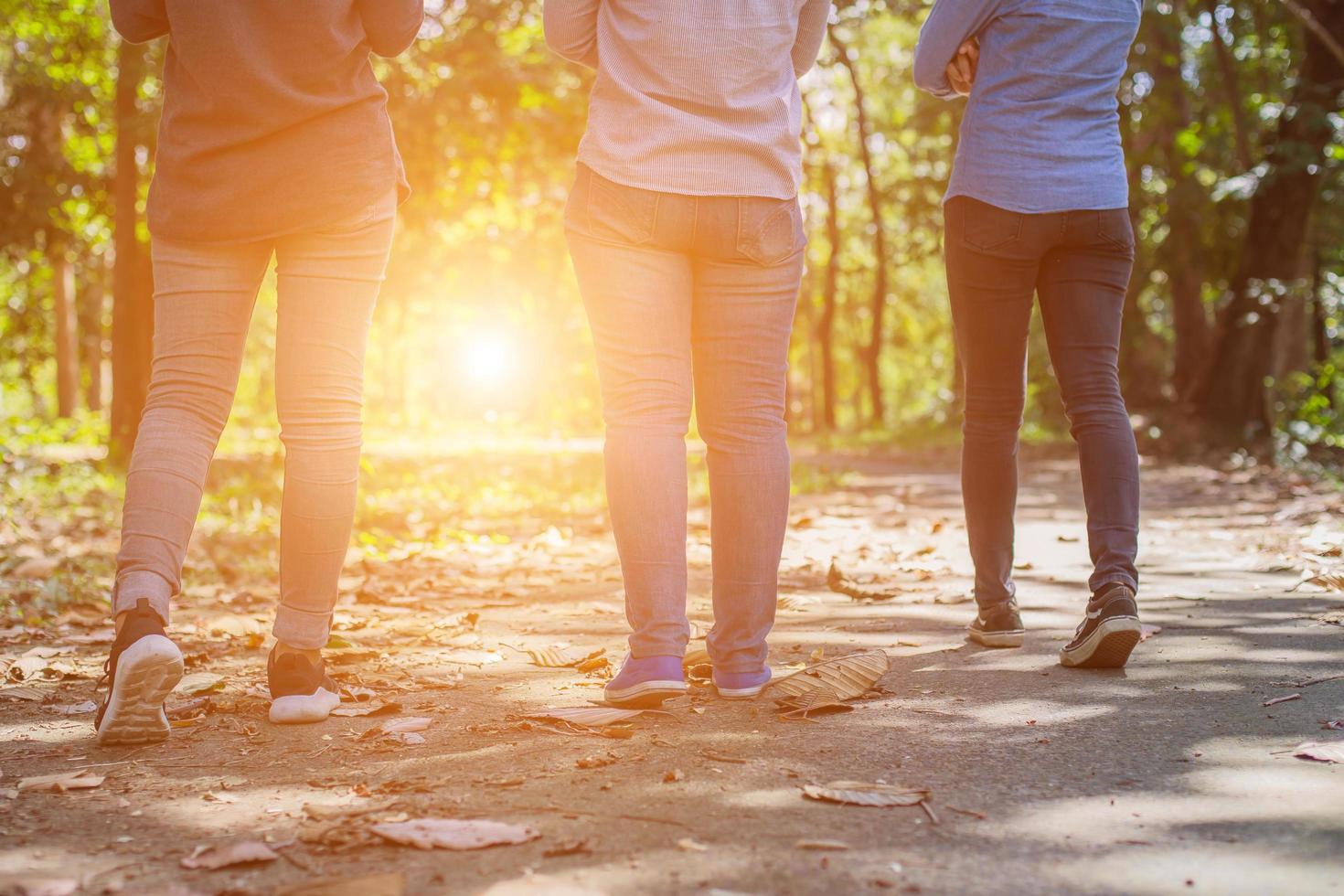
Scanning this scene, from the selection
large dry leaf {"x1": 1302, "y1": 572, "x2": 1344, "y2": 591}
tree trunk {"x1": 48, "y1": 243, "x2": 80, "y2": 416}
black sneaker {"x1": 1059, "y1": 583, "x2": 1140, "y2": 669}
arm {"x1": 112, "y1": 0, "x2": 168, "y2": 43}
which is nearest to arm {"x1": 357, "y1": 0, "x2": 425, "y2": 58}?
arm {"x1": 112, "y1": 0, "x2": 168, "y2": 43}

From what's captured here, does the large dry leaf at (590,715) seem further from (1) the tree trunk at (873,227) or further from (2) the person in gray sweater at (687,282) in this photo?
(1) the tree trunk at (873,227)

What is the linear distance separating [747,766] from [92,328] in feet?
108

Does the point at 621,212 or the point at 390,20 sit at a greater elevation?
the point at 390,20

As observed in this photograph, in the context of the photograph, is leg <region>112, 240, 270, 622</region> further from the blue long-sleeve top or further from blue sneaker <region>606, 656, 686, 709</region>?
the blue long-sleeve top

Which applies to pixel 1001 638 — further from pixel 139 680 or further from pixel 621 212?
pixel 139 680

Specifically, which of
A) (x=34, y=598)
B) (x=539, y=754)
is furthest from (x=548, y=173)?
(x=539, y=754)

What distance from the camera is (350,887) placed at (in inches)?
80.2

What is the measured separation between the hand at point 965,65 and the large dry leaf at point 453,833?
108 inches

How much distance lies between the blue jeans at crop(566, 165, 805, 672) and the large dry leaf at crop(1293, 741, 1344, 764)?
4.18 feet

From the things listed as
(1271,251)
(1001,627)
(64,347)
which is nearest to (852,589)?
(1001,627)

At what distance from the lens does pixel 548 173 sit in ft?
52.1

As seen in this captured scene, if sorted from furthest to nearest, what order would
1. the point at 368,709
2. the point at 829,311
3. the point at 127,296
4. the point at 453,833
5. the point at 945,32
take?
the point at 829,311
the point at 127,296
the point at 945,32
the point at 368,709
the point at 453,833

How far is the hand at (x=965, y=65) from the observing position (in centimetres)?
402

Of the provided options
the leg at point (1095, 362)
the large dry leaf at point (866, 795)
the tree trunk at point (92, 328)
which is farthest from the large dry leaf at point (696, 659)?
the tree trunk at point (92, 328)
